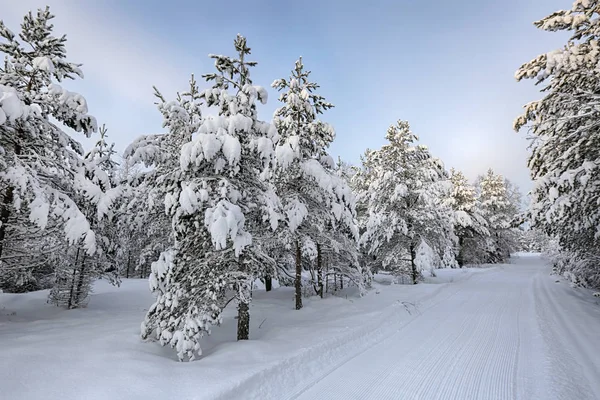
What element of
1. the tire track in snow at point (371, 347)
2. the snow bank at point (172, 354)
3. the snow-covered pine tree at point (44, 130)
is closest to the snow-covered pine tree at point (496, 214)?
the tire track in snow at point (371, 347)

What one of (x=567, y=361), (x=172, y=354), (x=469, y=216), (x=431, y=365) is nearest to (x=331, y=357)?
(x=431, y=365)

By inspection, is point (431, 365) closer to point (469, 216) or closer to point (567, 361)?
point (567, 361)

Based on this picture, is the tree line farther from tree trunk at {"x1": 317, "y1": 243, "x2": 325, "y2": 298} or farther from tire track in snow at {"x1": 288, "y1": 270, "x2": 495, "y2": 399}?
tire track in snow at {"x1": 288, "y1": 270, "x2": 495, "y2": 399}

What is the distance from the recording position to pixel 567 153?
8.89 meters

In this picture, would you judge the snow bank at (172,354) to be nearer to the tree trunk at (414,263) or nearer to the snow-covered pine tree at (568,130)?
the snow-covered pine tree at (568,130)

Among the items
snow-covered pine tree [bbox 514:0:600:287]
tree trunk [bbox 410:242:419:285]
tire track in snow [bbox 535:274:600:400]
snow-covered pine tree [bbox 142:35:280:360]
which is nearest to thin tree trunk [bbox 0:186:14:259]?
snow-covered pine tree [bbox 142:35:280:360]

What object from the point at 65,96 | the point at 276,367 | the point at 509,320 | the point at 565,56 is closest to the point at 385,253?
the point at 509,320

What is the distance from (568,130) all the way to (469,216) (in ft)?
76.8

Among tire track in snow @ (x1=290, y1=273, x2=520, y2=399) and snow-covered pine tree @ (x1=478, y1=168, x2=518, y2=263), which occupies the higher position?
snow-covered pine tree @ (x1=478, y1=168, x2=518, y2=263)

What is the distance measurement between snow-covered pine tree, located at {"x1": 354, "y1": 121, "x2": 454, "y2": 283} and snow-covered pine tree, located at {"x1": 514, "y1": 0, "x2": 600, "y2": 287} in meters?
7.75

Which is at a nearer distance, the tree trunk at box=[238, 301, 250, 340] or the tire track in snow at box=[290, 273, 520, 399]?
the tire track in snow at box=[290, 273, 520, 399]

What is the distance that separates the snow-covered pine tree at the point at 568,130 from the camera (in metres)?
8.62

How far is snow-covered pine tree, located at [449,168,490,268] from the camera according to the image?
32531 millimetres

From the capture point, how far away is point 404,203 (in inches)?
745
